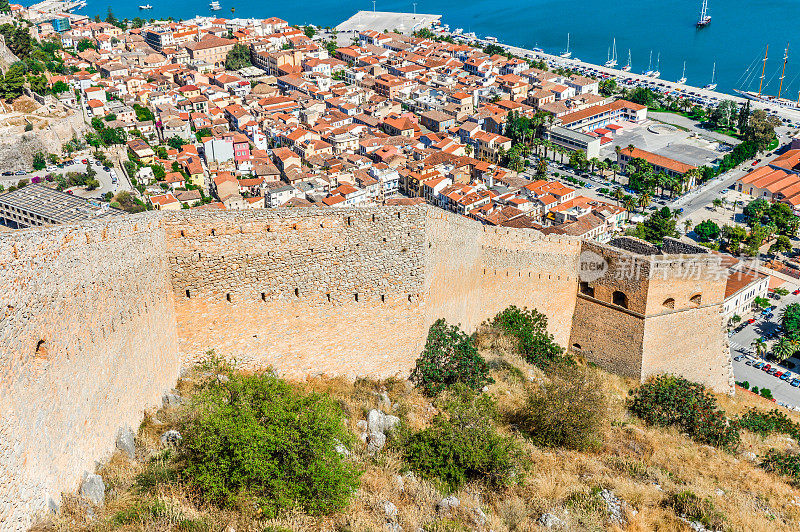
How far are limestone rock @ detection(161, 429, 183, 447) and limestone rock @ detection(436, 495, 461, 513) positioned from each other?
352cm

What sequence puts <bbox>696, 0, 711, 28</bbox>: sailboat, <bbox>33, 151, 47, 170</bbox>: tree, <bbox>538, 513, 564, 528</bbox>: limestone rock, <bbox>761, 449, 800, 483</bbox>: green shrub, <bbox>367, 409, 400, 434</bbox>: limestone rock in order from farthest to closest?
<bbox>696, 0, 711, 28</bbox>: sailboat
<bbox>33, 151, 47, 170</bbox>: tree
<bbox>761, 449, 800, 483</bbox>: green shrub
<bbox>367, 409, 400, 434</bbox>: limestone rock
<bbox>538, 513, 564, 528</bbox>: limestone rock

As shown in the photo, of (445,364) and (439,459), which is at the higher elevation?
(439,459)

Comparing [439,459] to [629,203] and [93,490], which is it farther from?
[629,203]

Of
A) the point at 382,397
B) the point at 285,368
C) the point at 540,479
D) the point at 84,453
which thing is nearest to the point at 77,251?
the point at 84,453

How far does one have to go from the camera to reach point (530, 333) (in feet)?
52.5

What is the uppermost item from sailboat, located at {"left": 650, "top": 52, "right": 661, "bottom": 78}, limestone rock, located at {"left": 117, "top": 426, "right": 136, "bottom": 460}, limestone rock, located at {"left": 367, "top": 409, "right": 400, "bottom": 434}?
limestone rock, located at {"left": 117, "top": 426, "right": 136, "bottom": 460}

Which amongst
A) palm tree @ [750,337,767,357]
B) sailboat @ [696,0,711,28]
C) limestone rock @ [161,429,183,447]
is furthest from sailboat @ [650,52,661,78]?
limestone rock @ [161,429,183,447]

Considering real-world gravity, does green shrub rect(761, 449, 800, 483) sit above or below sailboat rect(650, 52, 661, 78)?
above

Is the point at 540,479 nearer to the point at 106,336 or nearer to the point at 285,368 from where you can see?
the point at 285,368

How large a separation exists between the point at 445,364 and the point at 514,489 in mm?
3303

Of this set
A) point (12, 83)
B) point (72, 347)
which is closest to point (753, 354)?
point (72, 347)

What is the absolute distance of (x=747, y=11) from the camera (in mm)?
110125

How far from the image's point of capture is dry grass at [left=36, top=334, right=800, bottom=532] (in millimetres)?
7961

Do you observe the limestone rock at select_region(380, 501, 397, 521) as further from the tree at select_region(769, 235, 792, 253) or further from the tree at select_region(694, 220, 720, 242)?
the tree at select_region(769, 235, 792, 253)
